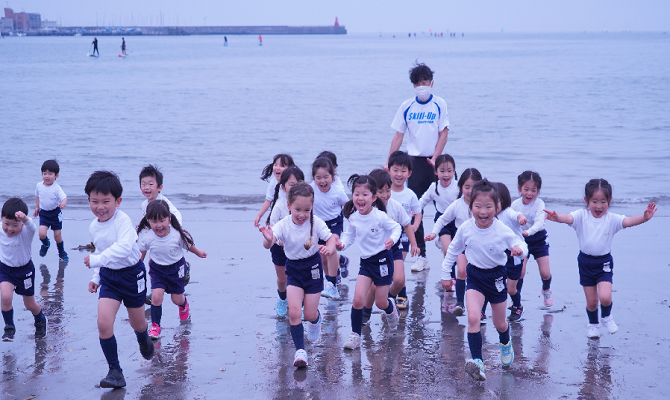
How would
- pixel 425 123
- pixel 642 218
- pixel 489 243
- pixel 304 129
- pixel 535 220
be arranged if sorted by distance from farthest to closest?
pixel 304 129
pixel 425 123
pixel 535 220
pixel 642 218
pixel 489 243

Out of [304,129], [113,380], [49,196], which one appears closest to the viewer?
[113,380]

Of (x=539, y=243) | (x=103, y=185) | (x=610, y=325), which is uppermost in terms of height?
(x=103, y=185)

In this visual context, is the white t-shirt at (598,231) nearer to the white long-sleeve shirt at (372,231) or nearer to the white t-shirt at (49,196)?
the white long-sleeve shirt at (372,231)

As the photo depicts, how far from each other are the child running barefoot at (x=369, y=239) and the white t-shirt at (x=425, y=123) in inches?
105

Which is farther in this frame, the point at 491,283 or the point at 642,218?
the point at 642,218

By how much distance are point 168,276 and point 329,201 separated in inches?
77.0

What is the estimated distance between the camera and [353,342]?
18.9 feet

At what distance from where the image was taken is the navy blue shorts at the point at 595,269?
5871mm

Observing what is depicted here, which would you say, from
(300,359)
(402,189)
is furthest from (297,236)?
(402,189)

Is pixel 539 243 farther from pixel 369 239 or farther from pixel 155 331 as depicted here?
pixel 155 331

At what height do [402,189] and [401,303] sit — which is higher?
[402,189]

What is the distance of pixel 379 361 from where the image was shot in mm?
5523

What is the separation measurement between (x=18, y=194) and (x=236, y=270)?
851cm

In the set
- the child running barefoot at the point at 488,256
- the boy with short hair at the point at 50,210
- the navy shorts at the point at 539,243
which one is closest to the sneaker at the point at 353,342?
the child running barefoot at the point at 488,256
